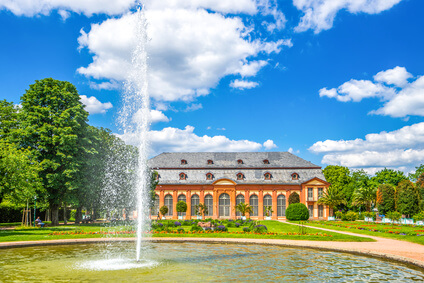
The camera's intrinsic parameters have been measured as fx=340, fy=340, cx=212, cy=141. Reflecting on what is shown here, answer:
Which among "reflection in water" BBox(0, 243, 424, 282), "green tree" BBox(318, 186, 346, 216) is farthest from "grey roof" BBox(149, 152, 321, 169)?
"reflection in water" BBox(0, 243, 424, 282)

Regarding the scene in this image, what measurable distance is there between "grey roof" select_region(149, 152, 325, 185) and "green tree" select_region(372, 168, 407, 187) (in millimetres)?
43408

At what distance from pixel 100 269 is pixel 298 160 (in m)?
51.8

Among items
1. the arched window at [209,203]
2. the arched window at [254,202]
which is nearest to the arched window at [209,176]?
the arched window at [209,203]

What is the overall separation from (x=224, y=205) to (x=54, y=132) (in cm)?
3226

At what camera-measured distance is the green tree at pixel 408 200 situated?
57.1 meters

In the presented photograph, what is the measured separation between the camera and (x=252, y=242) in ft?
69.9

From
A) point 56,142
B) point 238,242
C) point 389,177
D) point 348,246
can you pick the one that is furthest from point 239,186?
point 389,177

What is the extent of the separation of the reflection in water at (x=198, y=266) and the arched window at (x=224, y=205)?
39.9m

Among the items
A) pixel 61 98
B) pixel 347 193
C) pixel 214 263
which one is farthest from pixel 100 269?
pixel 347 193

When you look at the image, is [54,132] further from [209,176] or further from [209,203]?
[209,203]

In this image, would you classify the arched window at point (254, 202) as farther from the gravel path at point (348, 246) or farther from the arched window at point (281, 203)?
the gravel path at point (348, 246)

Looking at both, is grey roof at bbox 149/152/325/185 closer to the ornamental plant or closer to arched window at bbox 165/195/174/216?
arched window at bbox 165/195/174/216

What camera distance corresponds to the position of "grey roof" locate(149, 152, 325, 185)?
5903 centimetres

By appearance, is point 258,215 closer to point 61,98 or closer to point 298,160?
point 298,160
